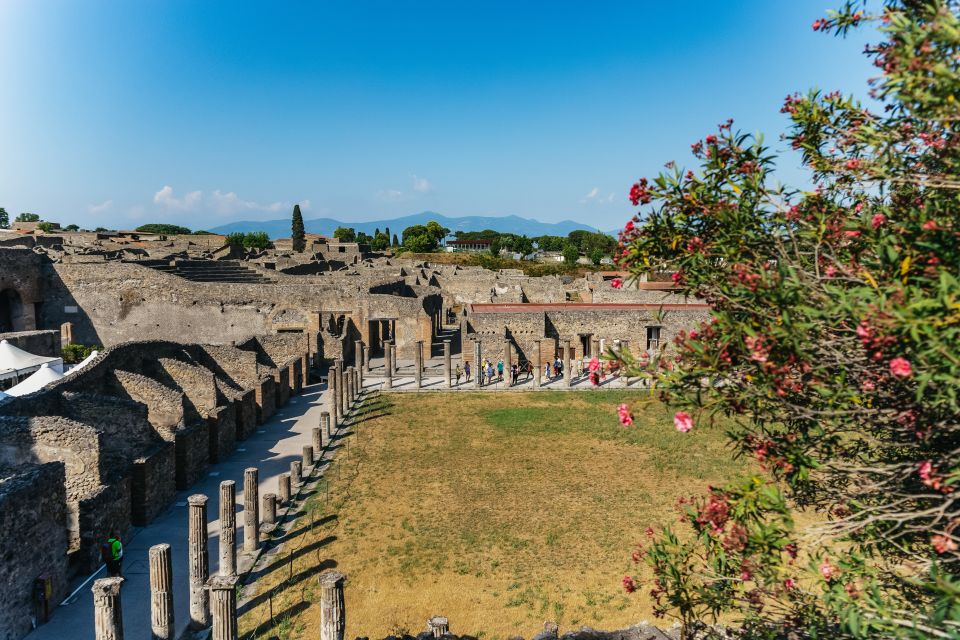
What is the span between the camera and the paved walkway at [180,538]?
29.9 feet

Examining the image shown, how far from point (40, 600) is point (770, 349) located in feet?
34.4

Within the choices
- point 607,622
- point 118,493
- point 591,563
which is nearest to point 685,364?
point 607,622

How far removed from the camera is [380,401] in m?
22.4

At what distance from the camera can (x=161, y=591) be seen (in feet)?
27.5

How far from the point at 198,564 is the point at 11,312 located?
93.5 ft

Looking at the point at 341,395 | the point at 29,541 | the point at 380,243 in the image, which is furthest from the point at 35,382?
the point at 380,243

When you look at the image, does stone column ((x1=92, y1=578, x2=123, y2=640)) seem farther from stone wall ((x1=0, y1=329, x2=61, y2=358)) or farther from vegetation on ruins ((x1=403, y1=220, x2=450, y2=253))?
vegetation on ruins ((x1=403, y1=220, x2=450, y2=253))

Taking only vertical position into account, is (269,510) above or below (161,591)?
below

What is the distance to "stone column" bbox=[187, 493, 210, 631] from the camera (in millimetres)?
9203

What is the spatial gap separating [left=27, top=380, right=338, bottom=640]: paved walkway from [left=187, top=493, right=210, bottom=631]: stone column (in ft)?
1.15

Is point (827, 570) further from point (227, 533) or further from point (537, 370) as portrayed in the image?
point (537, 370)

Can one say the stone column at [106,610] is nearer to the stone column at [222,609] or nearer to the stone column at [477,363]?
the stone column at [222,609]

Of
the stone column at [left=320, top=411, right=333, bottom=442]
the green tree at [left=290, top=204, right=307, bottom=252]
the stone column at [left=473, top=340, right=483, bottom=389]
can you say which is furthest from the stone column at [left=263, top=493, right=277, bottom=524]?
the green tree at [left=290, top=204, right=307, bottom=252]

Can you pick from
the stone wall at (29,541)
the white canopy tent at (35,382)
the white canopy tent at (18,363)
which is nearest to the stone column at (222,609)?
the stone wall at (29,541)
